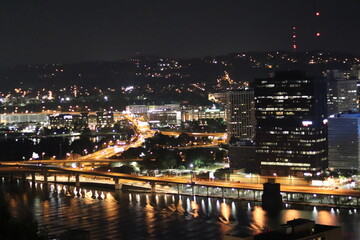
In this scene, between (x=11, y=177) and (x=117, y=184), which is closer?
(x=117, y=184)

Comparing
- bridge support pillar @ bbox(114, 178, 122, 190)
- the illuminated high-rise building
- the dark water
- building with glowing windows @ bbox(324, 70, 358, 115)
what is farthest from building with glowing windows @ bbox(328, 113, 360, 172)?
building with glowing windows @ bbox(324, 70, 358, 115)

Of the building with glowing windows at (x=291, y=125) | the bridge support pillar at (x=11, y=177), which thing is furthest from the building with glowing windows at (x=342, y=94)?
the bridge support pillar at (x=11, y=177)

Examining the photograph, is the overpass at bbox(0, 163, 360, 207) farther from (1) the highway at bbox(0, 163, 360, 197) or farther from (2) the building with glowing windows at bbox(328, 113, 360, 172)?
(2) the building with glowing windows at bbox(328, 113, 360, 172)

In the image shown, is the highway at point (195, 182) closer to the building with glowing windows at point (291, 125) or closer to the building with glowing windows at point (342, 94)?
the building with glowing windows at point (291, 125)

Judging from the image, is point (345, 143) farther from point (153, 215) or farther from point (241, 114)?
point (153, 215)

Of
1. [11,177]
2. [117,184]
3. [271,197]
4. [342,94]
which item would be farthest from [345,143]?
[11,177]

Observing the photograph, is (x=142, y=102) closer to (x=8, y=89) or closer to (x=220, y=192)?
(x=8, y=89)

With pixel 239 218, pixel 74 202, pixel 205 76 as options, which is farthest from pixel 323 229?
pixel 205 76
